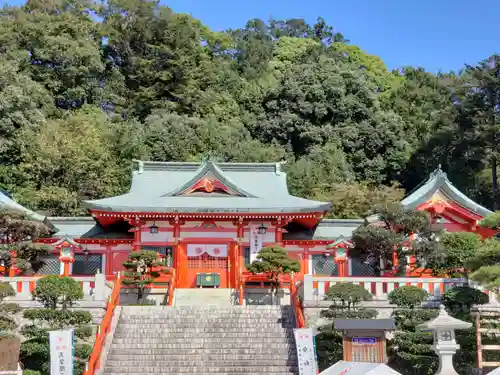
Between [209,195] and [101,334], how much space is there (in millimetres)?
9738

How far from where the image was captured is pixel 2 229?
21.6 metres

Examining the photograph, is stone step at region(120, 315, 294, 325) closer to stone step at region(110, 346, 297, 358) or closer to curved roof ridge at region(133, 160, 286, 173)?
stone step at region(110, 346, 297, 358)

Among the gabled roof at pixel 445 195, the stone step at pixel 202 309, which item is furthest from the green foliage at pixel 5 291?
the gabled roof at pixel 445 195

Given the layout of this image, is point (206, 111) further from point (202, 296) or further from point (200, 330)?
point (200, 330)

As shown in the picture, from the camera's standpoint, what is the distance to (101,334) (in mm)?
16594

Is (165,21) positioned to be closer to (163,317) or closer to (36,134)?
(36,134)

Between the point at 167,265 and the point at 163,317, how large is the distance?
5.98 meters

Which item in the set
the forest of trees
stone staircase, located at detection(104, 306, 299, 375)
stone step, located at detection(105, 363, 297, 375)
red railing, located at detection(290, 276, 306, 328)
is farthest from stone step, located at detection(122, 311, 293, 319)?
the forest of trees

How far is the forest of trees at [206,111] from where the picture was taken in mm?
35875

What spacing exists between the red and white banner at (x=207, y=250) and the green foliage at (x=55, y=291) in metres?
6.97

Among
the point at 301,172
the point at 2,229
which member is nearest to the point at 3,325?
the point at 2,229

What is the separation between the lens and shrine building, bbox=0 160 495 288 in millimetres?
23781

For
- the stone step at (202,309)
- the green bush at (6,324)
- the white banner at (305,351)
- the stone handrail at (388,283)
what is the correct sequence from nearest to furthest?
1. the white banner at (305,351)
2. the green bush at (6,324)
3. the stone step at (202,309)
4. the stone handrail at (388,283)

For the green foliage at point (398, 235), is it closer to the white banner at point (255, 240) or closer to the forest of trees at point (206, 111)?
the white banner at point (255, 240)
